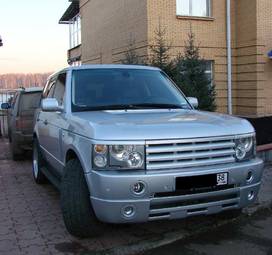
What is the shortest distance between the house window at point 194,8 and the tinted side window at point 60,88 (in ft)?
39.8

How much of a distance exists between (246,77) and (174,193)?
50.4 ft

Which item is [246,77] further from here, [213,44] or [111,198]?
[111,198]

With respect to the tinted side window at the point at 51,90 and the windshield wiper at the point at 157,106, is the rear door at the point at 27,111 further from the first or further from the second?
the windshield wiper at the point at 157,106

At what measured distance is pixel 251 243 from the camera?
17.2 feet

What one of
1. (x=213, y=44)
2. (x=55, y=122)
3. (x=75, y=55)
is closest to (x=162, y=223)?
(x=55, y=122)

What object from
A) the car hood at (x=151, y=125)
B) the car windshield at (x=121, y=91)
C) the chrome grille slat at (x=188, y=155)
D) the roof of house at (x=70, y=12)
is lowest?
the chrome grille slat at (x=188, y=155)

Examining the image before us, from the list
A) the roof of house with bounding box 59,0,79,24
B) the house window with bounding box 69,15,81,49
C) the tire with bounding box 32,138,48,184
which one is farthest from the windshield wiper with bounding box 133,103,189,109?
the house window with bounding box 69,15,81,49

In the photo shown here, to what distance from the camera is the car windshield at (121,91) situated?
608cm

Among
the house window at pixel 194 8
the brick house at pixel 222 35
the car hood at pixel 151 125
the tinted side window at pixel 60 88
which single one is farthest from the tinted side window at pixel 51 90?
the house window at pixel 194 8

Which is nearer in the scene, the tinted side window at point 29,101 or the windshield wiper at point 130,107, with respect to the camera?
the windshield wiper at point 130,107

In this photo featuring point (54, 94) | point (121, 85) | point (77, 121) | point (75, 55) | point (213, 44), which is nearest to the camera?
point (77, 121)

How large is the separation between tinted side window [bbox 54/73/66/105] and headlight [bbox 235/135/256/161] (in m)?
2.48

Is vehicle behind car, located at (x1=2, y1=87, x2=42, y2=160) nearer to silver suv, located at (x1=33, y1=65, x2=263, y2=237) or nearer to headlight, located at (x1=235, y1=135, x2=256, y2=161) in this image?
silver suv, located at (x1=33, y1=65, x2=263, y2=237)

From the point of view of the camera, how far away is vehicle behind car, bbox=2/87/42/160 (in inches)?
433
